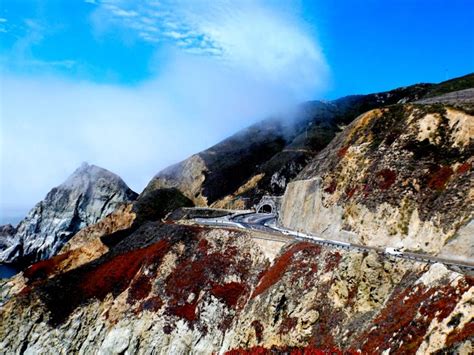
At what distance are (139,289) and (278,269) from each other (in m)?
22.9

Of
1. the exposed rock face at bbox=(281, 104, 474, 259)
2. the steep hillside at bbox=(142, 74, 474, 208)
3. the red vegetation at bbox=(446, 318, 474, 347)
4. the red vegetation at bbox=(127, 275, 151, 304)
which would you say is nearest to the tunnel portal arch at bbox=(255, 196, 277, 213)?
the steep hillside at bbox=(142, 74, 474, 208)

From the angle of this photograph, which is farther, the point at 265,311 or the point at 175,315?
the point at 175,315

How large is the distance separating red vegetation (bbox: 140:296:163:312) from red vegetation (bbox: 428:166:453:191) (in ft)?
124

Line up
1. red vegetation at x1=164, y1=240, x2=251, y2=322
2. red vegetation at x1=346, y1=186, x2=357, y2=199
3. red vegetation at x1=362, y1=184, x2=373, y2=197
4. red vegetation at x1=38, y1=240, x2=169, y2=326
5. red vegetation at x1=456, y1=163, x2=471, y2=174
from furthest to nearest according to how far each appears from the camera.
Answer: red vegetation at x1=38, y1=240, x2=169, y2=326, red vegetation at x1=346, y1=186, x2=357, y2=199, red vegetation at x1=362, y1=184, x2=373, y2=197, red vegetation at x1=164, y1=240, x2=251, y2=322, red vegetation at x1=456, y1=163, x2=471, y2=174

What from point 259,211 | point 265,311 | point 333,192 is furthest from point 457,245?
point 259,211

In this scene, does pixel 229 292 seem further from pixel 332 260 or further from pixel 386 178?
pixel 386 178

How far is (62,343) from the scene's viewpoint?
192ft

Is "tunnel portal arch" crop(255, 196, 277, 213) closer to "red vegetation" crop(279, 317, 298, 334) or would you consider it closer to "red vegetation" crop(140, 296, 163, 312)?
"red vegetation" crop(140, 296, 163, 312)

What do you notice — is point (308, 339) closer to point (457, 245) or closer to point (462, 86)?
point (457, 245)

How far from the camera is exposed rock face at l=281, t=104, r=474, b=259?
138 feet

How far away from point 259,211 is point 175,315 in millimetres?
64653

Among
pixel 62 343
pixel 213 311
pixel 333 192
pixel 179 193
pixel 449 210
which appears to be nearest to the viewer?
pixel 449 210

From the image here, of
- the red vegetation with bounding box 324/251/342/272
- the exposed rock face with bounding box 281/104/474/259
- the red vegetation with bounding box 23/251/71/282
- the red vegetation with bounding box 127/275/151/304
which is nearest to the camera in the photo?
the red vegetation with bounding box 324/251/342/272

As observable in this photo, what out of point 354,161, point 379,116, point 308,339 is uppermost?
point 379,116
